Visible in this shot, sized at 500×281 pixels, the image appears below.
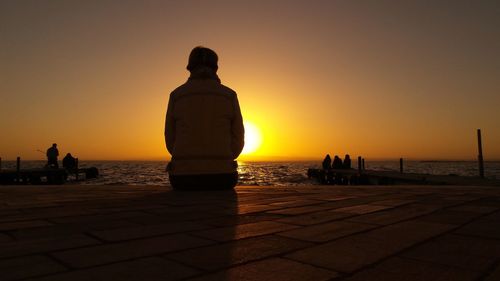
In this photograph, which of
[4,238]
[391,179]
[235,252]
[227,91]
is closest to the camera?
[235,252]

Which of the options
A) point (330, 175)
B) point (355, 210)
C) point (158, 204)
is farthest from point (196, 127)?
point (330, 175)

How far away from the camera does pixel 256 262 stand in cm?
170

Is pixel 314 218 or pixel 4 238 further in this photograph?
pixel 314 218

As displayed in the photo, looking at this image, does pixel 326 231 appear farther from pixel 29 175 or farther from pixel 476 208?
pixel 29 175

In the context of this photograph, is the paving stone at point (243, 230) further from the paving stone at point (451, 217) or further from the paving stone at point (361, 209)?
the paving stone at point (451, 217)

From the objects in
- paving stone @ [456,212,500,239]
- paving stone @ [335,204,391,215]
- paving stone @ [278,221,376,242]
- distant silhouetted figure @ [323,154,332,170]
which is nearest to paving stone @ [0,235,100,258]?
paving stone @ [278,221,376,242]

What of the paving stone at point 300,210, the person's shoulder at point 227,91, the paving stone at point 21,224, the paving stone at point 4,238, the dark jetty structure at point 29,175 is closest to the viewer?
the paving stone at point 4,238

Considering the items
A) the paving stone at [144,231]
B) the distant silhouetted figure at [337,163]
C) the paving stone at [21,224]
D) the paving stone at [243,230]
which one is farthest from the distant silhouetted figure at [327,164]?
the paving stone at [21,224]

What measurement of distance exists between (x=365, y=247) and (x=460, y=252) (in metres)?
0.48

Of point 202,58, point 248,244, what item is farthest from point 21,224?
point 202,58

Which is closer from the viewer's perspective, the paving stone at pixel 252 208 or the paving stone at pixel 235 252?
the paving stone at pixel 235 252

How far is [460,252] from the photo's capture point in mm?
1925

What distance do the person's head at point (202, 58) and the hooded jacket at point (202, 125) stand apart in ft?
0.53

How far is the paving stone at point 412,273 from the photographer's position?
4.88ft
